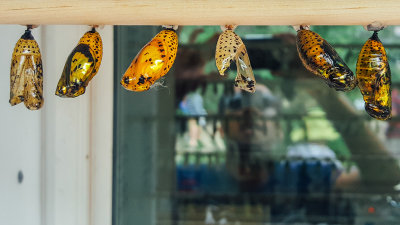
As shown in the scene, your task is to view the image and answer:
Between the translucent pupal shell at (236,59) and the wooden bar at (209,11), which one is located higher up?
the wooden bar at (209,11)

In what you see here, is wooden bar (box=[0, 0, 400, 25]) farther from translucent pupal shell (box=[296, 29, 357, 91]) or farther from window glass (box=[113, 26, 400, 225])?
window glass (box=[113, 26, 400, 225])

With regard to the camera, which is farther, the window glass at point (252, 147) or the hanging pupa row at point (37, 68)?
the window glass at point (252, 147)

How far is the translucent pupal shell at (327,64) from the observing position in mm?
703

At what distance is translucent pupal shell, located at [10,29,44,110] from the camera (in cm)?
78

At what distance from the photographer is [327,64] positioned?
71 cm

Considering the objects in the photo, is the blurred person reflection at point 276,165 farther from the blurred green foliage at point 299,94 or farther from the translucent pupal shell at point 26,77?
the translucent pupal shell at point 26,77

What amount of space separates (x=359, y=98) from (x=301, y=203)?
0.41 metres

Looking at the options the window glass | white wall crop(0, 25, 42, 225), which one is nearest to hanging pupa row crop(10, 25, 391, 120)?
white wall crop(0, 25, 42, 225)

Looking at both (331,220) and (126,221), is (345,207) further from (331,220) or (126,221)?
(126,221)

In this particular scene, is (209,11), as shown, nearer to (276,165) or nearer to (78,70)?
(78,70)

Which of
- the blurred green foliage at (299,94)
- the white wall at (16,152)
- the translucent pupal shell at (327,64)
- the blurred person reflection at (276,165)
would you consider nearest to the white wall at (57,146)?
the white wall at (16,152)

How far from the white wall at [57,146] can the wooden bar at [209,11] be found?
56cm

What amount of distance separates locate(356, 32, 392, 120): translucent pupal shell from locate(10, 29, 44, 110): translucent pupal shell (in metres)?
0.54

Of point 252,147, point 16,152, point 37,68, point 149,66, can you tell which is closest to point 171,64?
point 149,66
